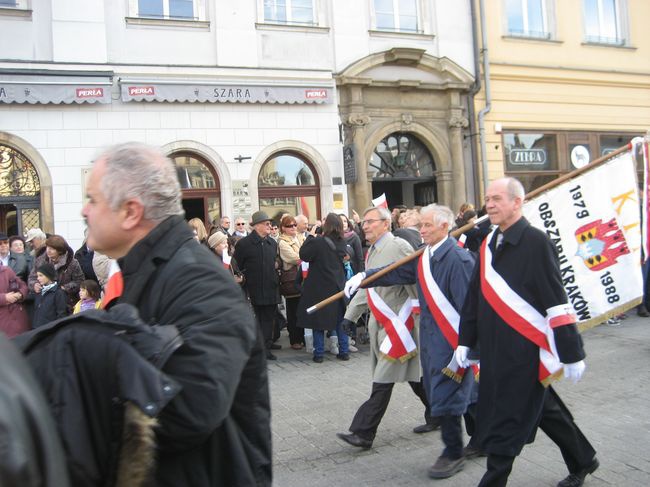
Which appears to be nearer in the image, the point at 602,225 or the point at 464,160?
the point at 602,225

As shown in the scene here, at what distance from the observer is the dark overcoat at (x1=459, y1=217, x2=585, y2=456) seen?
3.37m

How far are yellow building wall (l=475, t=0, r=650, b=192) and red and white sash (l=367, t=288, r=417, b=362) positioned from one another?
11.2 metres

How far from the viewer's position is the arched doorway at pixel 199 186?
42.2 feet

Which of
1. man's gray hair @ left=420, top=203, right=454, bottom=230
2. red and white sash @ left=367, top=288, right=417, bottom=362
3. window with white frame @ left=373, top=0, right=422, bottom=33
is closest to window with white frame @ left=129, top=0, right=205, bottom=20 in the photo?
window with white frame @ left=373, top=0, right=422, bottom=33

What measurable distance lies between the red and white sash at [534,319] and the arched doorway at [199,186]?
9881 millimetres

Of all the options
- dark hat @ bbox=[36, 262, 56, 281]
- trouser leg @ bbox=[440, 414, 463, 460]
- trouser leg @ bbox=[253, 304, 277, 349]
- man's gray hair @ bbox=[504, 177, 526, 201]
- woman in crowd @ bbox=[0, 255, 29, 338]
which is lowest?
trouser leg @ bbox=[440, 414, 463, 460]

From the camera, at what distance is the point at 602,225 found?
15.5ft

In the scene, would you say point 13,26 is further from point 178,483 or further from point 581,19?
point 581,19

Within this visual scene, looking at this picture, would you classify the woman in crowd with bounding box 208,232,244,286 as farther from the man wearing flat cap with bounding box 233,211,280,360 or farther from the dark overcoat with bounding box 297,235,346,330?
the dark overcoat with bounding box 297,235,346,330

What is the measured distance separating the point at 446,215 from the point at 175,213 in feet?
9.88

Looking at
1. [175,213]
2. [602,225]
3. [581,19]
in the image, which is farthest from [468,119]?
[175,213]

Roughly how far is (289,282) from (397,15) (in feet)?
27.6

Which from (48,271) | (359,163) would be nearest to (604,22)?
(359,163)

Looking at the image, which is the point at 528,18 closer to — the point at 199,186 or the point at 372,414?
the point at 199,186
